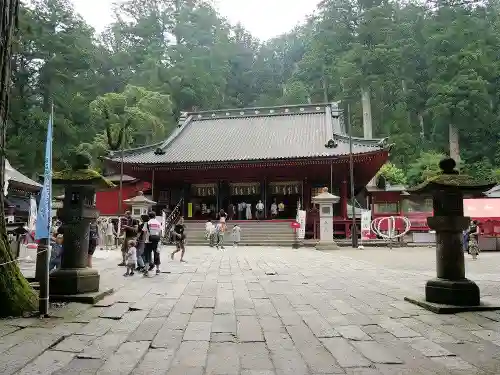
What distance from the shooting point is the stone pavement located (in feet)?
9.86

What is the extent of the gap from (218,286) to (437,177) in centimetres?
394

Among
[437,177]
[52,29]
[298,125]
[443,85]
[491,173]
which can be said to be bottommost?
[437,177]

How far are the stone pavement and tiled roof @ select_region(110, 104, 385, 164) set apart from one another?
1743 centimetres

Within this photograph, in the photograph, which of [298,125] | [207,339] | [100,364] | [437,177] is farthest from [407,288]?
[298,125]

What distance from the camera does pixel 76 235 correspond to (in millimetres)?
5754

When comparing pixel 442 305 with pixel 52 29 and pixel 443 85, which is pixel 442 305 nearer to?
pixel 443 85

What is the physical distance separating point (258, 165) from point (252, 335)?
20.2m

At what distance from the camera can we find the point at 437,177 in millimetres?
5410

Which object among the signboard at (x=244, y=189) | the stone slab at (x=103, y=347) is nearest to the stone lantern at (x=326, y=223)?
the signboard at (x=244, y=189)

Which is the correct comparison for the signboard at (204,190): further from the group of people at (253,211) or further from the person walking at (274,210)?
the person walking at (274,210)

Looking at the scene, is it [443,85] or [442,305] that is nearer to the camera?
[442,305]

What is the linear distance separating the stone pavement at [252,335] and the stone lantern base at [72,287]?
227mm

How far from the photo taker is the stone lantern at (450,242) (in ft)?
16.5

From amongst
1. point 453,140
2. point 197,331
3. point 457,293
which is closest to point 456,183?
point 457,293
